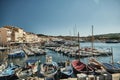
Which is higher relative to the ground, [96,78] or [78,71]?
[96,78]

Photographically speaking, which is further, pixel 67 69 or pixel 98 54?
pixel 98 54

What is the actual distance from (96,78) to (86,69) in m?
9.11

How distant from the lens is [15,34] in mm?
81125

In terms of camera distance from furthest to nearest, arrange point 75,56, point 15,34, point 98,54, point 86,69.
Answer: point 15,34, point 98,54, point 75,56, point 86,69

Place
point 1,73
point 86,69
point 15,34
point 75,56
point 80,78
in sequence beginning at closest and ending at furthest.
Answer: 1. point 80,78
2. point 1,73
3. point 86,69
4. point 75,56
5. point 15,34

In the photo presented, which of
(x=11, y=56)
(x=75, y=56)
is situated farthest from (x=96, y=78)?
(x=11, y=56)

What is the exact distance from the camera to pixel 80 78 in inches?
397

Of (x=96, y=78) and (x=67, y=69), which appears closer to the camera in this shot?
(x=96, y=78)

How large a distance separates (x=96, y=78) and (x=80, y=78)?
1.00 metres

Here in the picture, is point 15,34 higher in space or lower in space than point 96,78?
higher

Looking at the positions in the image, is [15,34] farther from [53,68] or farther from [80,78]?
[80,78]

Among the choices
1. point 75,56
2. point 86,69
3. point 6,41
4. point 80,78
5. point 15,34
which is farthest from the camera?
point 15,34

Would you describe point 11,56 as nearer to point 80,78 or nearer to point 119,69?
point 119,69

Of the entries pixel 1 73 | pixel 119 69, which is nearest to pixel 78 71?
pixel 119 69
